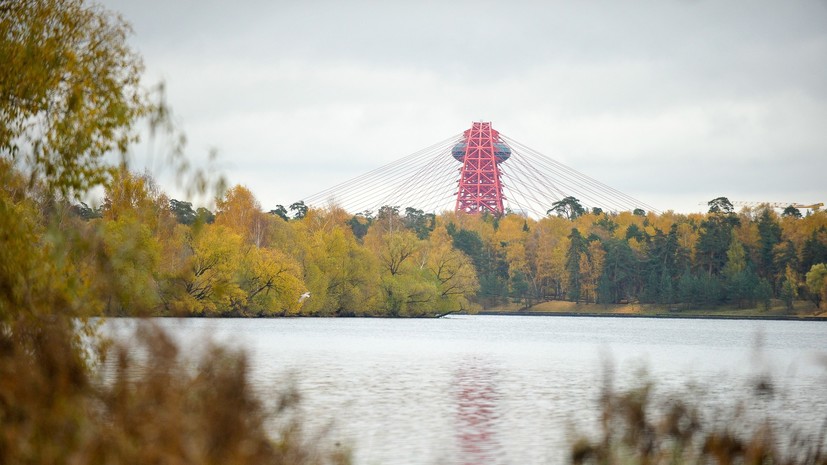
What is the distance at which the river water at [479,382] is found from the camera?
15.1 meters

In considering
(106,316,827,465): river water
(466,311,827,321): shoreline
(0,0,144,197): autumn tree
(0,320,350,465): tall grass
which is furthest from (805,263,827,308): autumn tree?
(0,320,350,465): tall grass

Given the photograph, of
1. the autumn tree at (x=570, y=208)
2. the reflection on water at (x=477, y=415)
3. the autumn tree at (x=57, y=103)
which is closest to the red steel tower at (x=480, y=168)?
the autumn tree at (x=570, y=208)

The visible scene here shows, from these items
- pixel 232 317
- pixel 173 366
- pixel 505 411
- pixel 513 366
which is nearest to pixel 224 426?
pixel 173 366

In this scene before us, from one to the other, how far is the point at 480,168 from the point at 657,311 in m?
62.1

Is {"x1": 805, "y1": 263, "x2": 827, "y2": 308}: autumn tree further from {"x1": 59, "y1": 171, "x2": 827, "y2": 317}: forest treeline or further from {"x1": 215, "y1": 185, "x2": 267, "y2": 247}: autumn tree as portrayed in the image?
{"x1": 215, "y1": 185, "x2": 267, "y2": 247}: autumn tree

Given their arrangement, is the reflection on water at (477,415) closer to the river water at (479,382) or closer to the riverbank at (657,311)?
the river water at (479,382)

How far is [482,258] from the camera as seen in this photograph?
11331 centimetres

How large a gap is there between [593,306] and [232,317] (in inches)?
2068

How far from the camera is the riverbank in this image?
96375 millimetres

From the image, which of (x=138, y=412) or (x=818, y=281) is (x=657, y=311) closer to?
(x=818, y=281)

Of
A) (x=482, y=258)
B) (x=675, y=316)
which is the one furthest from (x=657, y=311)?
(x=482, y=258)

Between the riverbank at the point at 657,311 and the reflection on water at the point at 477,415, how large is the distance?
235 ft

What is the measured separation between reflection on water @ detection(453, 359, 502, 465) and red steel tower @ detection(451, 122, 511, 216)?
129 m

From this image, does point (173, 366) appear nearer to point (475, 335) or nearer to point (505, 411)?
point (505, 411)
